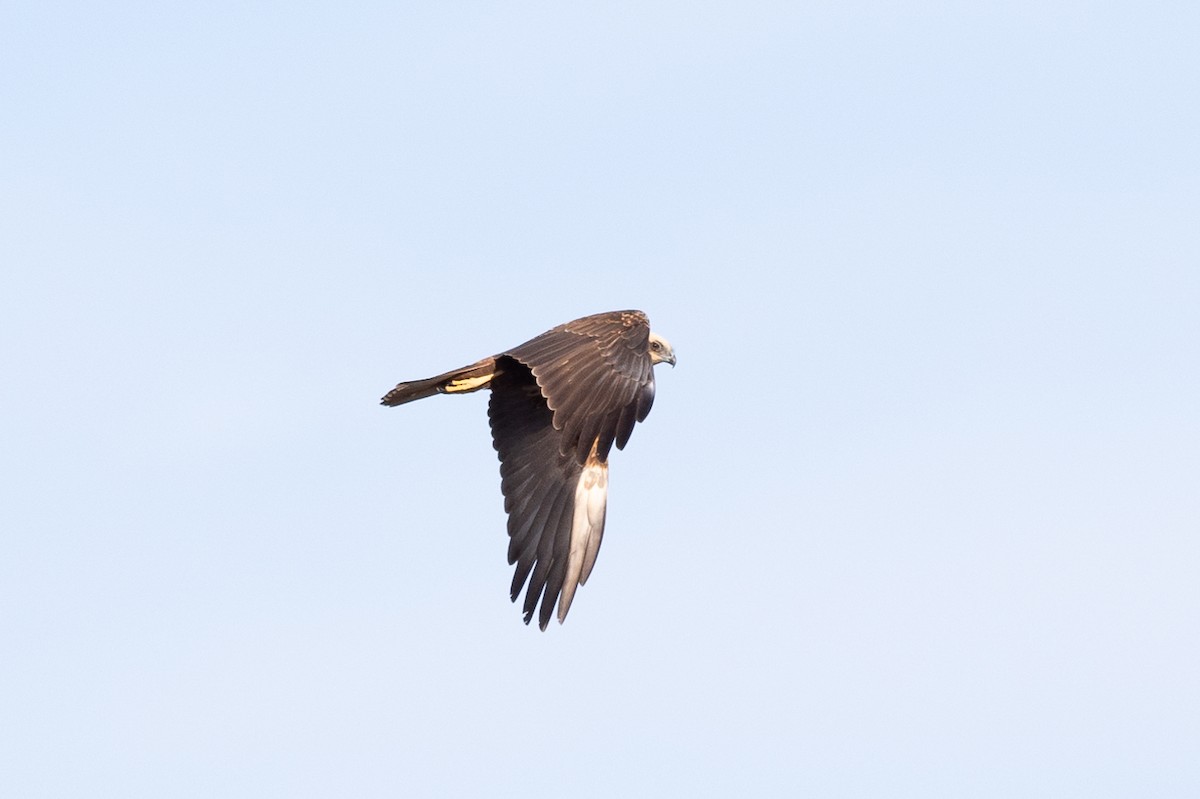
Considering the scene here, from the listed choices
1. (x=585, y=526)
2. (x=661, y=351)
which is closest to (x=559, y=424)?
(x=585, y=526)

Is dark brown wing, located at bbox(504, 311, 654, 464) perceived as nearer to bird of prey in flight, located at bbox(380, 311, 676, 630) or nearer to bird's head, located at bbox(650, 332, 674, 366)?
bird of prey in flight, located at bbox(380, 311, 676, 630)

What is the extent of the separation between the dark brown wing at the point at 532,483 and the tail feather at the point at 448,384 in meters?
0.15

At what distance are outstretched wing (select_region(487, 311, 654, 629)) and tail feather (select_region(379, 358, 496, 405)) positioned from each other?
0.16m

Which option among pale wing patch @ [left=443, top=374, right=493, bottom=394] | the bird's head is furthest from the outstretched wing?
the bird's head

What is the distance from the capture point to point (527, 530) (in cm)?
1462

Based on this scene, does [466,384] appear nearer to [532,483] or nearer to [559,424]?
[532,483]

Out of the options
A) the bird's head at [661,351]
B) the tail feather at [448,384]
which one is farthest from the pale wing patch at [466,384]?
the bird's head at [661,351]

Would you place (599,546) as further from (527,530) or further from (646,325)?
(646,325)

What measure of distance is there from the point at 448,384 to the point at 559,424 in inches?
74.5

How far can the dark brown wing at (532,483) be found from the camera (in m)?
14.4

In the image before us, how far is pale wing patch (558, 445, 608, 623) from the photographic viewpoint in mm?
14255

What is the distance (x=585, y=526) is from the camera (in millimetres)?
14578

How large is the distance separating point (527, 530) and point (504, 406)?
110 centimetres

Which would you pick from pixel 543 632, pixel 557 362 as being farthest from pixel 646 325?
pixel 543 632
